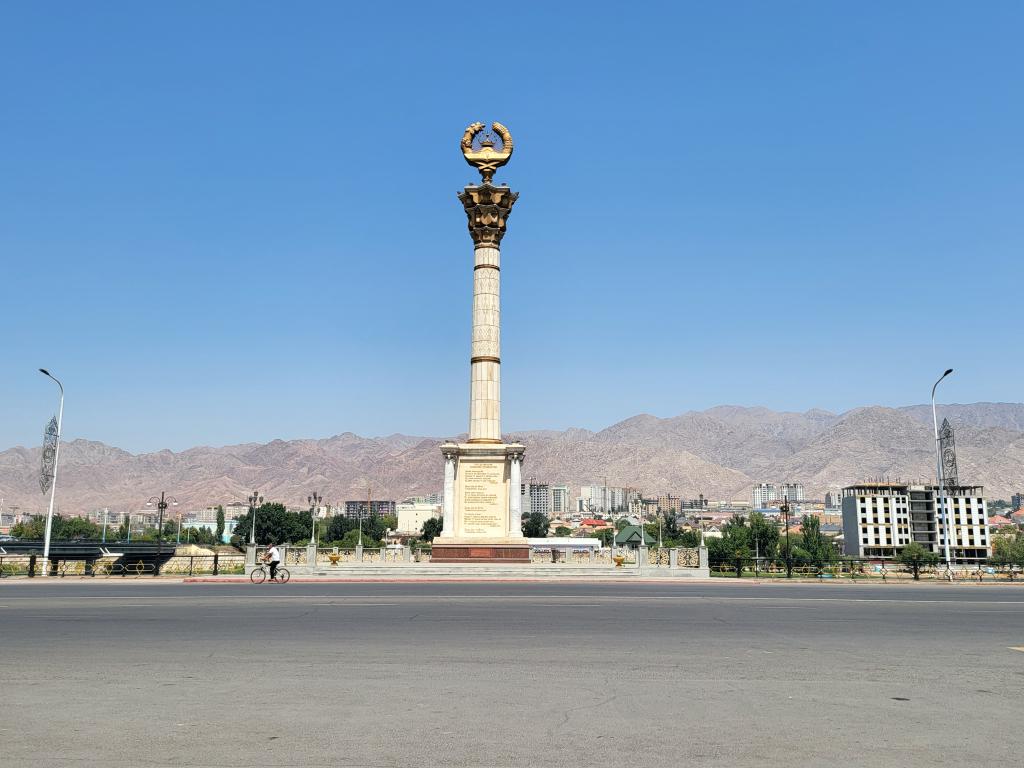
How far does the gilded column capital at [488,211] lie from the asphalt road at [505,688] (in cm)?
2694

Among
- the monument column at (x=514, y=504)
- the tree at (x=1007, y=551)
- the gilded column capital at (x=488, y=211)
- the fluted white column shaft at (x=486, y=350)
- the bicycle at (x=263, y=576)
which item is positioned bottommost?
the tree at (x=1007, y=551)

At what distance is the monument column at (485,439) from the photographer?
3788 cm

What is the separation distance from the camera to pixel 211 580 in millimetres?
31688

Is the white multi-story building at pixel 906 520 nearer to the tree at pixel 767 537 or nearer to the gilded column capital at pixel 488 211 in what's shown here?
the tree at pixel 767 537

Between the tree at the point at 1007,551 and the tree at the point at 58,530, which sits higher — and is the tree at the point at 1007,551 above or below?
below

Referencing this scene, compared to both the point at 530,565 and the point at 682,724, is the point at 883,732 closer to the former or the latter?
the point at 682,724

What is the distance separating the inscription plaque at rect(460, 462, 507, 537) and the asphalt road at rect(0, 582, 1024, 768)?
19.8 metres

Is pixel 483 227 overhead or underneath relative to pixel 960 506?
overhead

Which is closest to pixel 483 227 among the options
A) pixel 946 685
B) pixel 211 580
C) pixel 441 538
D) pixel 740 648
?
pixel 441 538

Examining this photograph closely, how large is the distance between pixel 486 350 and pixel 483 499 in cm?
804

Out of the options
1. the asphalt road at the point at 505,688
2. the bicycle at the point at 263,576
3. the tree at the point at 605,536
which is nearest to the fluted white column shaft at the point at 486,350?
the bicycle at the point at 263,576

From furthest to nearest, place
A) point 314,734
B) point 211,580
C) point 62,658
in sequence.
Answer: point 211,580 → point 62,658 → point 314,734

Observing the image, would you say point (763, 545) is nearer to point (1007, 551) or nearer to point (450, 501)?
point (1007, 551)

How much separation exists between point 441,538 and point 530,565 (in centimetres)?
504
